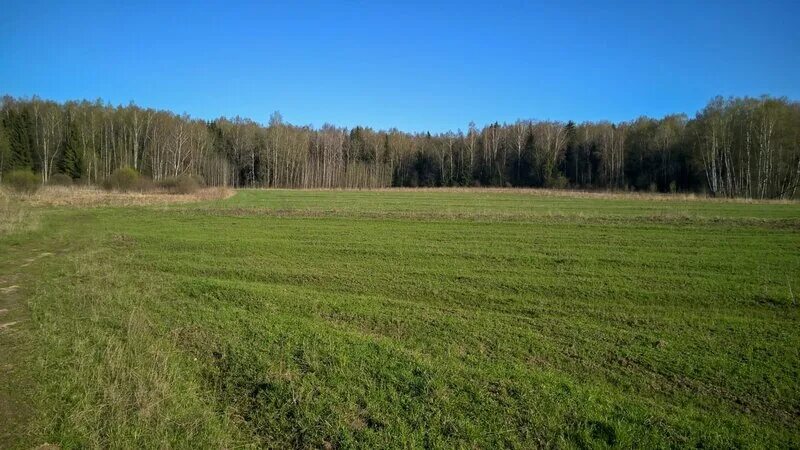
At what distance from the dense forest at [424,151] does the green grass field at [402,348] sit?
5715 centimetres

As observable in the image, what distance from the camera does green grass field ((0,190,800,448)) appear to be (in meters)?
5.61

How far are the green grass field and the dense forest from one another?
2250 inches

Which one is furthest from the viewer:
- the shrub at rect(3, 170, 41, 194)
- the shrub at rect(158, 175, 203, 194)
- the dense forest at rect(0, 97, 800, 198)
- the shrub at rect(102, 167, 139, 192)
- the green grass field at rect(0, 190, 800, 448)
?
the dense forest at rect(0, 97, 800, 198)

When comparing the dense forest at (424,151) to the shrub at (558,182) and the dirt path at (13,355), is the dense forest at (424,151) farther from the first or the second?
the dirt path at (13,355)

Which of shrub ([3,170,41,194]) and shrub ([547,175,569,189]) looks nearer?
shrub ([3,170,41,194])

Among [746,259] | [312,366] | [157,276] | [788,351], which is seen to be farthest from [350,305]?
[746,259]

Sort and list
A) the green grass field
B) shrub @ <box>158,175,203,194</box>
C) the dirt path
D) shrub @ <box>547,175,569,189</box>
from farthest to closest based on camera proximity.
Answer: shrub @ <box>547,175,569,189</box> → shrub @ <box>158,175,203,194</box> → the green grass field → the dirt path

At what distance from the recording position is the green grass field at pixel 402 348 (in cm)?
561

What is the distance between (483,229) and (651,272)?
1055cm

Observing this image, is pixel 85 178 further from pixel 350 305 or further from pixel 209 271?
pixel 350 305

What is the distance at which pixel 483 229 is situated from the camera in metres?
23.9

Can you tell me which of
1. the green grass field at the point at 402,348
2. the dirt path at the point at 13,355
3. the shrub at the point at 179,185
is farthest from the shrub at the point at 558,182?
the dirt path at the point at 13,355

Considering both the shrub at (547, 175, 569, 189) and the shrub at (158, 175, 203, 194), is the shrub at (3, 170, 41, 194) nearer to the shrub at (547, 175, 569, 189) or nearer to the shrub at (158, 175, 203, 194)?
the shrub at (158, 175, 203, 194)

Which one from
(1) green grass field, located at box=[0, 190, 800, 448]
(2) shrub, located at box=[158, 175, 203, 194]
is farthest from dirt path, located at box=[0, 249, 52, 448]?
(2) shrub, located at box=[158, 175, 203, 194]
